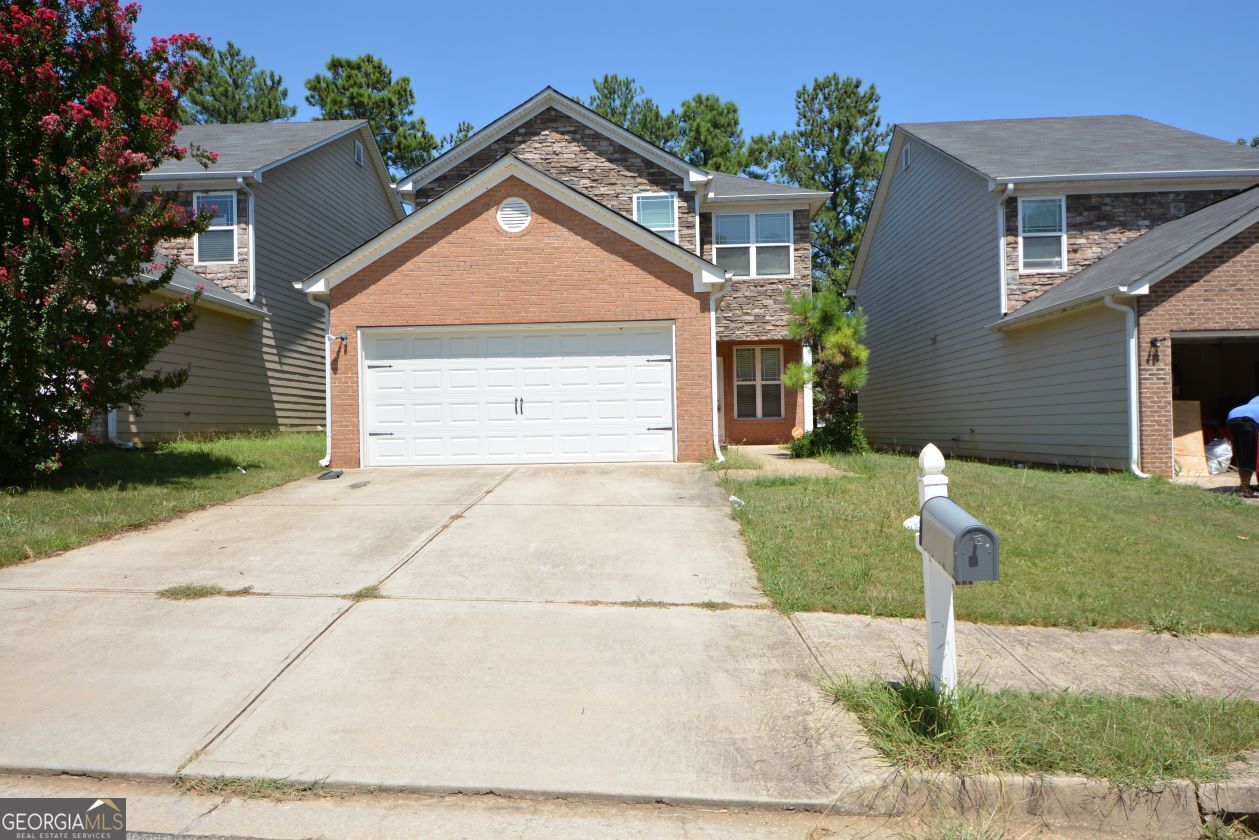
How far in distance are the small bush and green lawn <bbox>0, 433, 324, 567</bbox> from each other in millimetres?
8554

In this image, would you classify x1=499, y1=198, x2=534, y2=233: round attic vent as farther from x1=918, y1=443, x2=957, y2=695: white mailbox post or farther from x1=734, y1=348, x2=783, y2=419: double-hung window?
x1=918, y1=443, x2=957, y2=695: white mailbox post

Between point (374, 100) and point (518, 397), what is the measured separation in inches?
1061

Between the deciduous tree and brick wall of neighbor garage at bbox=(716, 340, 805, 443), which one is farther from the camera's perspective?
the deciduous tree

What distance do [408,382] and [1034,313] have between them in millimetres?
11431

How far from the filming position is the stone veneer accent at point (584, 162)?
17.9 m

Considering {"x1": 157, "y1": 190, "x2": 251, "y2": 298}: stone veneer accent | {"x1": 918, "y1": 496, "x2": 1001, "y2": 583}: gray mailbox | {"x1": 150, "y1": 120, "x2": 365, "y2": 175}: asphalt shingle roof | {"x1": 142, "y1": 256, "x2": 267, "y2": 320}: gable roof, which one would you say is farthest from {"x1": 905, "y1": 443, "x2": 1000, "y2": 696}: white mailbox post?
{"x1": 150, "y1": 120, "x2": 365, "y2": 175}: asphalt shingle roof

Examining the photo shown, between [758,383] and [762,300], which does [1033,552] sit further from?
[758,383]

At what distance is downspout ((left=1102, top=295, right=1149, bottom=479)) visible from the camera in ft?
40.6

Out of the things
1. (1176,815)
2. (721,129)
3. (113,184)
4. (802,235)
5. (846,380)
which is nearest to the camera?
(1176,815)

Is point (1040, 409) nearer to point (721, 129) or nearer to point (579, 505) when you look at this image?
point (579, 505)

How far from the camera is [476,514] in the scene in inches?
341

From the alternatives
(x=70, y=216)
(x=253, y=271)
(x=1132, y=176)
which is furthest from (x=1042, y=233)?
(x=253, y=271)

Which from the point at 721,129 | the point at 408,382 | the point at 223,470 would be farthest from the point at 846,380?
the point at 721,129

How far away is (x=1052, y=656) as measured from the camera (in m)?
4.92
